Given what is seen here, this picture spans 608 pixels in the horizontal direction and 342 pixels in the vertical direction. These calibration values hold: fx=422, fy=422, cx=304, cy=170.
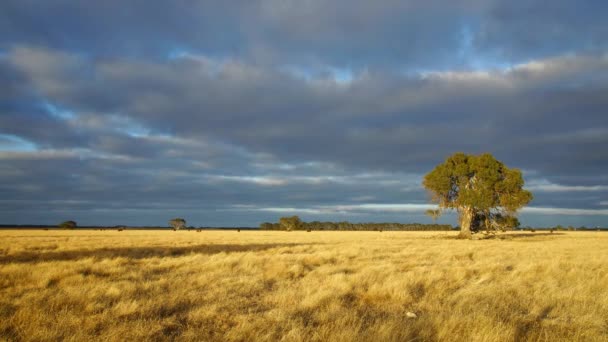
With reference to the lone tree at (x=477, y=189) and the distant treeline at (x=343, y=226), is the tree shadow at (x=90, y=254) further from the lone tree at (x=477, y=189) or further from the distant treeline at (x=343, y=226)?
the distant treeline at (x=343, y=226)

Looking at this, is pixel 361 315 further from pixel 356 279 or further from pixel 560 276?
pixel 560 276

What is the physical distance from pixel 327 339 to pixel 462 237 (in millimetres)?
48404

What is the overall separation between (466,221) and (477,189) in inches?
215

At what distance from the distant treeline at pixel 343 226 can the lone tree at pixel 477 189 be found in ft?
346

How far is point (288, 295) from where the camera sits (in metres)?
10.9

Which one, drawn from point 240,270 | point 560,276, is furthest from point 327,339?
point 560,276

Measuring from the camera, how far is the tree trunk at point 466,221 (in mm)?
50819

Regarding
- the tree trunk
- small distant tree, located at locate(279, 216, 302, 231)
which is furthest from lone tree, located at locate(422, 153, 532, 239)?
small distant tree, located at locate(279, 216, 302, 231)

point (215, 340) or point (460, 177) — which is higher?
point (460, 177)

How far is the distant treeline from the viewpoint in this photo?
155250mm

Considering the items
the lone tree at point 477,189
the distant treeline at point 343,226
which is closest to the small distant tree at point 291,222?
the distant treeline at point 343,226

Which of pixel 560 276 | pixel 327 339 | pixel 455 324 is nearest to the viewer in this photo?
pixel 327 339

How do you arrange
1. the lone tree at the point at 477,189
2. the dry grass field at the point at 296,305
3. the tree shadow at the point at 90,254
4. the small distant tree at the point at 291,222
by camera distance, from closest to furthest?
the dry grass field at the point at 296,305 → the tree shadow at the point at 90,254 → the lone tree at the point at 477,189 → the small distant tree at the point at 291,222

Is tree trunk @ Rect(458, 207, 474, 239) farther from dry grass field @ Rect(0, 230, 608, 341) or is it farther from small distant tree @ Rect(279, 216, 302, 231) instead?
small distant tree @ Rect(279, 216, 302, 231)
